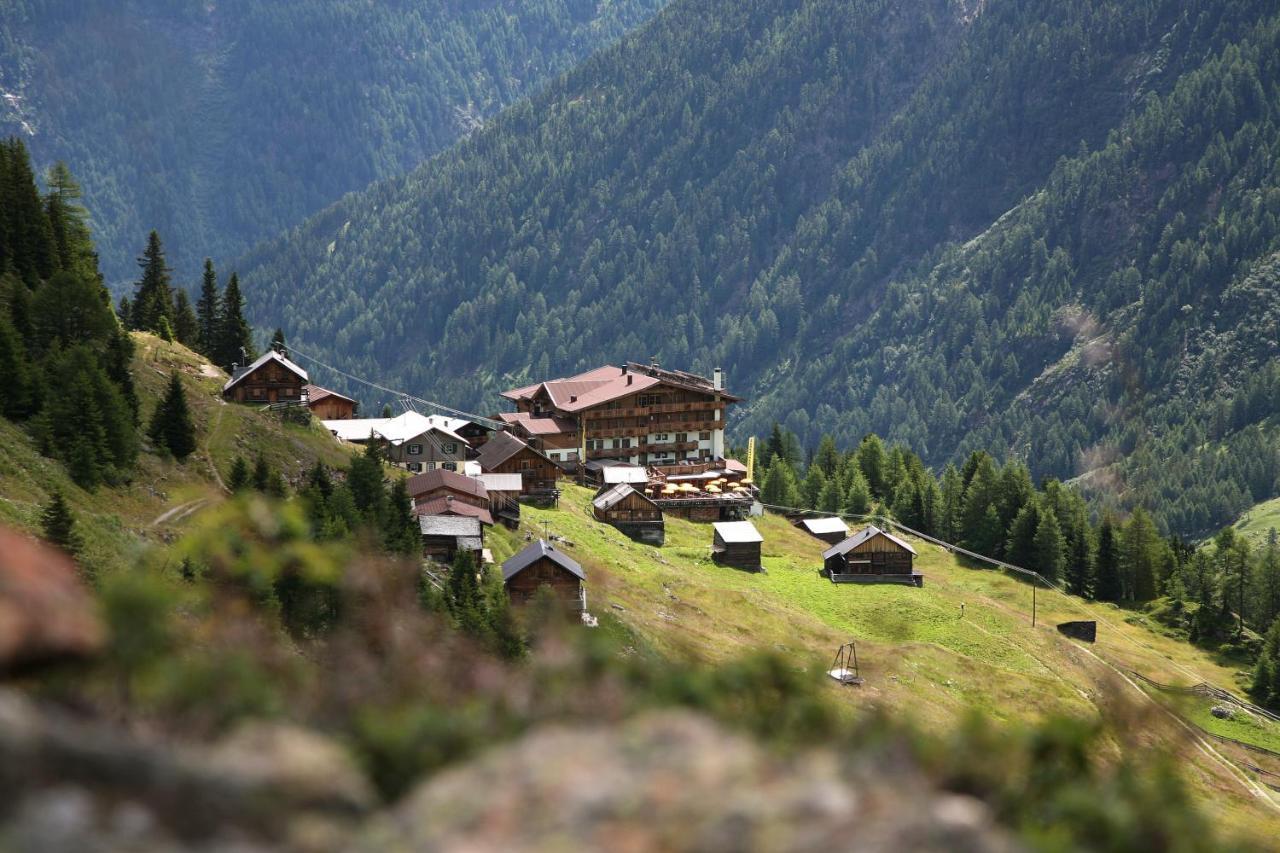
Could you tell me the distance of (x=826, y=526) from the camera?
138000 mm

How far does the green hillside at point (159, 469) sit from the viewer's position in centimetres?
5275

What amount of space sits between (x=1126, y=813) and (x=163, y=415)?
67.7m

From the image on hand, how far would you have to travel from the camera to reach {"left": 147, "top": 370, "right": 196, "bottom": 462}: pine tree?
71938 millimetres

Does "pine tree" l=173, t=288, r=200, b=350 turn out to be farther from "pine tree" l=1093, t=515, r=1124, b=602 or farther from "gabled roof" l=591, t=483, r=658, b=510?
"pine tree" l=1093, t=515, r=1124, b=602

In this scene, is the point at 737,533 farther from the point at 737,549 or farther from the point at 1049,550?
the point at 1049,550

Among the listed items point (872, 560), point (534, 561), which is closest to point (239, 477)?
point (534, 561)

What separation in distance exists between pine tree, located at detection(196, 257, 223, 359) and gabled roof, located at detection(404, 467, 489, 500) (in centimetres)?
3473

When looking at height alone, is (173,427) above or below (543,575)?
above

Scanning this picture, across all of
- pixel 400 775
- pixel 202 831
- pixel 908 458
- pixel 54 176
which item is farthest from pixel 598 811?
pixel 908 458

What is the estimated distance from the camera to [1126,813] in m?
12.2

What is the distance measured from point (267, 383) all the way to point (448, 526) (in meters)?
23.1

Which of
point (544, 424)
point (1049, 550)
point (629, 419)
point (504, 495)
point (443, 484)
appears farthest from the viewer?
point (629, 419)

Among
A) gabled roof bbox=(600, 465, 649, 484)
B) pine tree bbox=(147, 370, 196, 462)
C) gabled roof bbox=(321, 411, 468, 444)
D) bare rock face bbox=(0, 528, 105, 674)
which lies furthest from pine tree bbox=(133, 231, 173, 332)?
bare rock face bbox=(0, 528, 105, 674)

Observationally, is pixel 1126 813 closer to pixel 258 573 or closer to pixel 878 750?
pixel 878 750
